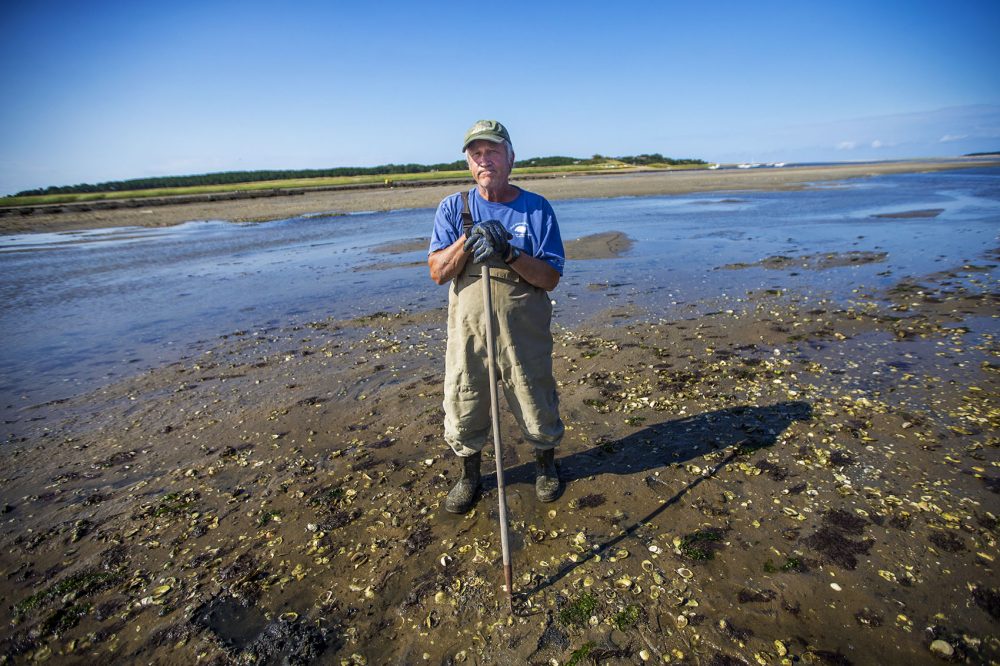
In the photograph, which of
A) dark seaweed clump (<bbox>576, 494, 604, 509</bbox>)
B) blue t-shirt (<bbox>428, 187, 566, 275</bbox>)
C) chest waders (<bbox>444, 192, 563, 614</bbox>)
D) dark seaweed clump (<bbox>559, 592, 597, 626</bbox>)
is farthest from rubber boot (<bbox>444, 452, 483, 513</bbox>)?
blue t-shirt (<bbox>428, 187, 566, 275</bbox>)

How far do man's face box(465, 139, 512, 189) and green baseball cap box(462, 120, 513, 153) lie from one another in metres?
0.05

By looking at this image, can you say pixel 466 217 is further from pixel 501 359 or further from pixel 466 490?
pixel 466 490

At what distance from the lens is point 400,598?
148 inches

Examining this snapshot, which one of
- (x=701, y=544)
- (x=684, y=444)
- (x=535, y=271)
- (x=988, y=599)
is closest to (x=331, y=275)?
(x=684, y=444)

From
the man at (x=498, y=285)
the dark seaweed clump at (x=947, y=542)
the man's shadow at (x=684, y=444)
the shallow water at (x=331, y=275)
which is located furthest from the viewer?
the shallow water at (x=331, y=275)

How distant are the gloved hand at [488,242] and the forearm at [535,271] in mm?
129

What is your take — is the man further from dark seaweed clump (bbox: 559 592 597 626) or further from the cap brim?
dark seaweed clump (bbox: 559 592 597 626)

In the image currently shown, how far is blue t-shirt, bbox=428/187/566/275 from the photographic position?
4.07 m

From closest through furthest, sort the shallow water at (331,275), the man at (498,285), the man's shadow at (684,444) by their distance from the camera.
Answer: the man at (498,285) < the man's shadow at (684,444) < the shallow water at (331,275)

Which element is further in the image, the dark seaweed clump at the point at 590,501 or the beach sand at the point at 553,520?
the dark seaweed clump at the point at 590,501

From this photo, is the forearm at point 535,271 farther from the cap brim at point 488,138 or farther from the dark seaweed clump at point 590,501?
the dark seaweed clump at point 590,501

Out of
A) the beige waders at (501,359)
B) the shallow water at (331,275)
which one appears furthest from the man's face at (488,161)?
the shallow water at (331,275)

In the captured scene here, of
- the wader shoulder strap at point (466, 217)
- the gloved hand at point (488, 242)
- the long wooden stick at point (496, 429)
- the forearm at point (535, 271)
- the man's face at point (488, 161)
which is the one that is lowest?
the long wooden stick at point (496, 429)

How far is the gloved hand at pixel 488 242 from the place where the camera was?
3.60 metres
